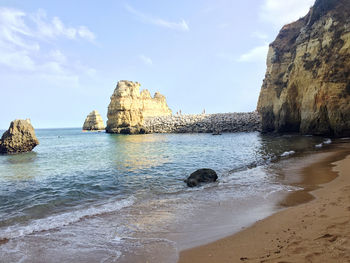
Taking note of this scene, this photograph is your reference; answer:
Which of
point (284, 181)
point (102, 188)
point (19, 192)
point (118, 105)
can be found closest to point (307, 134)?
point (284, 181)

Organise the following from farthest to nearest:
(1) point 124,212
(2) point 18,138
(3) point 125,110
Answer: (3) point 125,110, (2) point 18,138, (1) point 124,212

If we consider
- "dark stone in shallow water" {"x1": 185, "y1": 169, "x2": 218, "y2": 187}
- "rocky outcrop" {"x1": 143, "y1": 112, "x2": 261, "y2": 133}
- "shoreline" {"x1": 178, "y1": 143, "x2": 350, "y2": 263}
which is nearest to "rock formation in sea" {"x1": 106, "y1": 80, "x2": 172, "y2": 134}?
"rocky outcrop" {"x1": 143, "y1": 112, "x2": 261, "y2": 133}

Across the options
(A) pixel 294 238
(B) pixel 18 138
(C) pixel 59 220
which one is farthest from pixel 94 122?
(A) pixel 294 238

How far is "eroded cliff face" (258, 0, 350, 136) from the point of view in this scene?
898 inches

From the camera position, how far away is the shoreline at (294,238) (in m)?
3.48

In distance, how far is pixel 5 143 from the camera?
901 inches

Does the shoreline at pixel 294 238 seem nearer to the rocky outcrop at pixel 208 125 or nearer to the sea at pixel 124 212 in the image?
the sea at pixel 124 212

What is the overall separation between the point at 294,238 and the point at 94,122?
347 feet

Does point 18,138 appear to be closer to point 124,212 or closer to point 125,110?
point 124,212

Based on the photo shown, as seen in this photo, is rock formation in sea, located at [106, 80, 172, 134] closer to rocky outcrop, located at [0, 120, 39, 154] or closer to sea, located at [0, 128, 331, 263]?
rocky outcrop, located at [0, 120, 39, 154]

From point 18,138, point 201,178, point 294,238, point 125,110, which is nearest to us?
point 294,238

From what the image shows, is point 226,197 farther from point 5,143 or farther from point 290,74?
point 290,74

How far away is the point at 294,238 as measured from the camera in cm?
412

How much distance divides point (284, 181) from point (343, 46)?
68.9 feet
